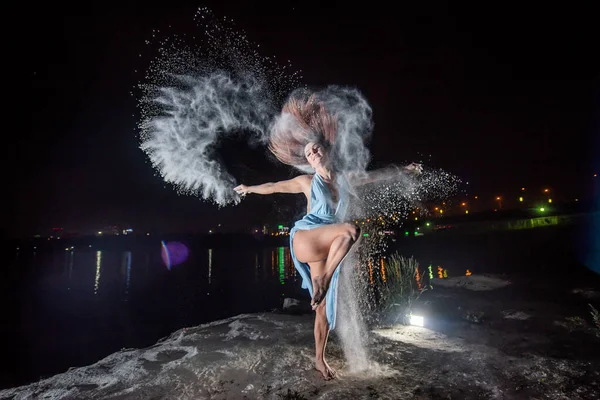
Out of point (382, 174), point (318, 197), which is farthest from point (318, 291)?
point (382, 174)

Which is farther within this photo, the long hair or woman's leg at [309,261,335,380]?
the long hair

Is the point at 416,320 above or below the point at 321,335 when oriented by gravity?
below

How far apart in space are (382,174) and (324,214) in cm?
121

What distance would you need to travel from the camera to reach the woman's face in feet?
15.3

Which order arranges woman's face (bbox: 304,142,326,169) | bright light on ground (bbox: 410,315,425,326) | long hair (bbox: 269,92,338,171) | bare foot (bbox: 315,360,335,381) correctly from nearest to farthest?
1. bare foot (bbox: 315,360,335,381)
2. woman's face (bbox: 304,142,326,169)
3. long hair (bbox: 269,92,338,171)
4. bright light on ground (bbox: 410,315,425,326)

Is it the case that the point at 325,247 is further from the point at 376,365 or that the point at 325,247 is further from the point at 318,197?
the point at 376,365

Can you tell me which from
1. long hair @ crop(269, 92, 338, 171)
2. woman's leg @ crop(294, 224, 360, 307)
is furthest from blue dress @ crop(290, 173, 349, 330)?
long hair @ crop(269, 92, 338, 171)

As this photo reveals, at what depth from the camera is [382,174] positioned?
4.85 metres

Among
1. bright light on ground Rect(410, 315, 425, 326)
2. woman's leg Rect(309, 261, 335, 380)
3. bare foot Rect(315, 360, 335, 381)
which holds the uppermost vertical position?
woman's leg Rect(309, 261, 335, 380)

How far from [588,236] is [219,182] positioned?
36.6 meters

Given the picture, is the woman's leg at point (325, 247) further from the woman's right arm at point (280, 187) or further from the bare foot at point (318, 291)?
the woman's right arm at point (280, 187)

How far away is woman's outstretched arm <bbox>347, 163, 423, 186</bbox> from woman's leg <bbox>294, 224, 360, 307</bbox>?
42.6 inches

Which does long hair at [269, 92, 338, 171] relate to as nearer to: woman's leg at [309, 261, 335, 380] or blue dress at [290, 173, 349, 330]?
blue dress at [290, 173, 349, 330]

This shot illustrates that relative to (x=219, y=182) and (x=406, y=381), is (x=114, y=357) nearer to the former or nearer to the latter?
(x=219, y=182)
